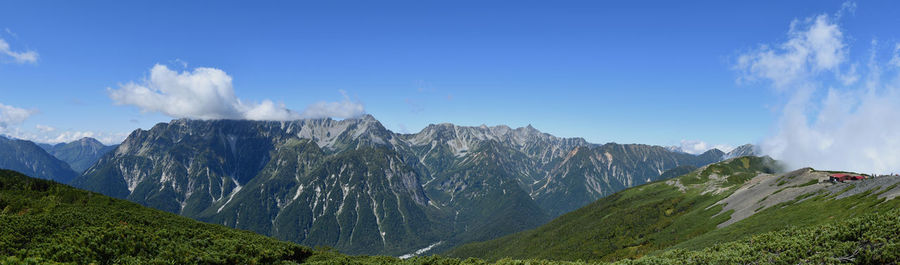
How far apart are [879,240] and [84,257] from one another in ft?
304

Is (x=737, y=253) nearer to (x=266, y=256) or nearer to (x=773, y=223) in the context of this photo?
(x=266, y=256)

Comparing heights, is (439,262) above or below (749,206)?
below

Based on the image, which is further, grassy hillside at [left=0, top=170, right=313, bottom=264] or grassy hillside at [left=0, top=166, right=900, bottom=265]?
grassy hillside at [left=0, top=170, right=313, bottom=264]

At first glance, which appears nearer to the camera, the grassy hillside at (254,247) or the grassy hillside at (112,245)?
the grassy hillside at (254,247)

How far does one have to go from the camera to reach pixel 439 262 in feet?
179

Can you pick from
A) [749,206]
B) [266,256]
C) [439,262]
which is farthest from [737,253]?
[749,206]

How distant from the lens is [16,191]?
10975cm

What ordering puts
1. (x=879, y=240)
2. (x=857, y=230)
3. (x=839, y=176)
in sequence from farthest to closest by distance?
(x=839, y=176)
(x=857, y=230)
(x=879, y=240)

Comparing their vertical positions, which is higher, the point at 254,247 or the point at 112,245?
the point at 112,245

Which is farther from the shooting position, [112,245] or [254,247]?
[254,247]

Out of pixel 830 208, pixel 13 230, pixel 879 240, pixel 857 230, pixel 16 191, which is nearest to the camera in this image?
pixel 879 240

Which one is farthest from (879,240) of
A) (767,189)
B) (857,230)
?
(767,189)

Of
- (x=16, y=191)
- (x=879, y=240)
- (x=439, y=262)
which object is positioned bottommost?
(x=439, y=262)

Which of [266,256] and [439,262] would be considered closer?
[439,262]
